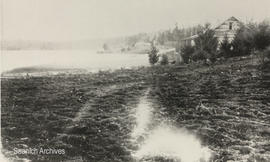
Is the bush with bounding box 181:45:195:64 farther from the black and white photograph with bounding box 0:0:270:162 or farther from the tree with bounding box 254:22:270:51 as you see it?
the black and white photograph with bounding box 0:0:270:162

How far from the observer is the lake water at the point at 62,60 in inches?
215

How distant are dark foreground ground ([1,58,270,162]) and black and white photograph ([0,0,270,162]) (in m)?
0.01

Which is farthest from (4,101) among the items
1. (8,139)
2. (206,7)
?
(206,7)

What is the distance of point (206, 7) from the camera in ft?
16.5

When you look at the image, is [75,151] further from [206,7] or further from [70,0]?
[206,7]

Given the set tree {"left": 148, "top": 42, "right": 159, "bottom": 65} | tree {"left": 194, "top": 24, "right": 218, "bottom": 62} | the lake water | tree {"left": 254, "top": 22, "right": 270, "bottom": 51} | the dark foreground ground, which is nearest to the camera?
the dark foreground ground

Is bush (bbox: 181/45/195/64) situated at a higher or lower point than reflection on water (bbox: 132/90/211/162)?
higher

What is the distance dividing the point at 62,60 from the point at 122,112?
9.27 feet

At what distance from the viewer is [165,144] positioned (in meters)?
4.24

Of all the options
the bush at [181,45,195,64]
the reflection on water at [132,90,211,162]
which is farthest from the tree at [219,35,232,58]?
the reflection on water at [132,90,211,162]

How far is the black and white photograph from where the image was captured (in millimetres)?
4145

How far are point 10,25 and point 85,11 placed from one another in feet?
3.46

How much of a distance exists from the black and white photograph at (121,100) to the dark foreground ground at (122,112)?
0.04ft

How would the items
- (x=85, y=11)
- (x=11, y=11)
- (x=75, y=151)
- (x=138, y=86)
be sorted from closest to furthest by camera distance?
(x=75, y=151), (x=11, y=11), (x=85, y=11), (x=138, y=86)
